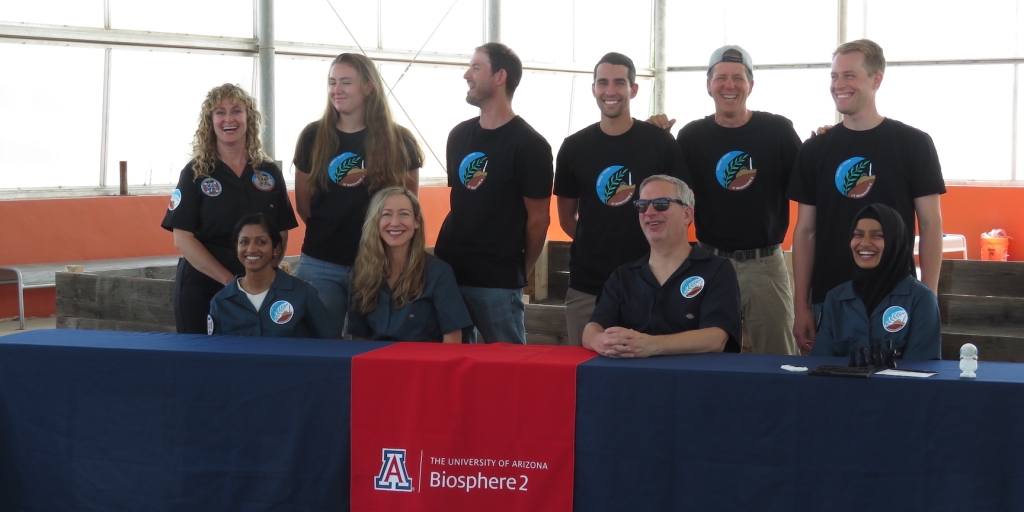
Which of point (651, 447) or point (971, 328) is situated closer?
point (651, 447)

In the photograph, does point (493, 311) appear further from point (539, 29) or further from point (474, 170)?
point (539, 29)

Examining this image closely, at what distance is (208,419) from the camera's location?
2898 mm

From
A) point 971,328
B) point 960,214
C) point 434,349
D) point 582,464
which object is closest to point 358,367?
point 434,349

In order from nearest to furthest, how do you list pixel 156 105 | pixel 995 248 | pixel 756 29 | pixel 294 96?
1. pixel 156 105
2. pixel 294 96
3. pixel 995 248
4. pixel 756 29

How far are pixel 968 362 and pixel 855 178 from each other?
1.10 meters

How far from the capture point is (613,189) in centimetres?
371

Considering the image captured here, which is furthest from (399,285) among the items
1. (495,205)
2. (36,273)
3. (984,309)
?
Answer: (36,273)

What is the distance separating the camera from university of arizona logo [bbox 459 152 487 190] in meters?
3.76

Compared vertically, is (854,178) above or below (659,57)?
below

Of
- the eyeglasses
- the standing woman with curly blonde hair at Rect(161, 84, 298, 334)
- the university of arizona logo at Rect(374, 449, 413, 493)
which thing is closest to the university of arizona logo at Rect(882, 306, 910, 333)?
the eyeglasses

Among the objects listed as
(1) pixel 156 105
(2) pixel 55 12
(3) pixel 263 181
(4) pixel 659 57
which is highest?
(4) pixel 659 57

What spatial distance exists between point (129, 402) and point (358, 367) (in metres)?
0.74

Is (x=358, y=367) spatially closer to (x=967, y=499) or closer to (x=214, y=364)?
(x=214, y=364)

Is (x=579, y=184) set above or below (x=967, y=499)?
above
